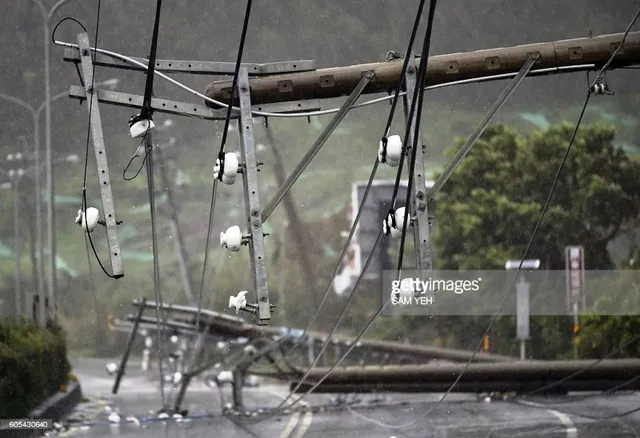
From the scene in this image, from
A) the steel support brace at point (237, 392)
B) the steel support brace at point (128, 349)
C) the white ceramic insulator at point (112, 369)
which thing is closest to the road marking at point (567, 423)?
the steel support brace at point (237, 392)

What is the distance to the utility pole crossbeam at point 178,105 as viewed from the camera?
8.27m

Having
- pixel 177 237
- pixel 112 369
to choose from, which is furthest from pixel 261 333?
pixel 112 369

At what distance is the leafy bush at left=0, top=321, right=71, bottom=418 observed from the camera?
1052 cm

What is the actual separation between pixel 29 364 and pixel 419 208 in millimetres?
4015

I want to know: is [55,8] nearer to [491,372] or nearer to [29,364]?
[29,364]

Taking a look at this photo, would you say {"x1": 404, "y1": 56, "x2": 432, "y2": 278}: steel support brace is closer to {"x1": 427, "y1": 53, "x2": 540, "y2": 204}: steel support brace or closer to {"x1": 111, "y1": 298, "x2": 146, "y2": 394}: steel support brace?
{"x1": 427, "y1": 53, "x2": 540, "y2": 204}: steel support brace

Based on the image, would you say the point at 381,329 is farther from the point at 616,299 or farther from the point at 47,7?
the point at 47,7

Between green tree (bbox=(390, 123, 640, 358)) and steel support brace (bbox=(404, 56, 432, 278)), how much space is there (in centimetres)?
243

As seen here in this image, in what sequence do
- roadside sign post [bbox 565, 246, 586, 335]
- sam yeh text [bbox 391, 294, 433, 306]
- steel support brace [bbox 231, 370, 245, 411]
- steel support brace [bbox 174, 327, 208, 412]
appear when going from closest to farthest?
sam yeh text [bbox 391, 294, 433, 306]
steel support brace [bbox 174, 327, 208, 412]
steel support brace [bbox 231, 370, 245, 411]
roadside sign post [bbox 565, 246, 586, 335]

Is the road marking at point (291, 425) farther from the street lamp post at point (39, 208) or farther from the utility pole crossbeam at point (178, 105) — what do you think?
the utility pole crossbeam at point (178, 105)

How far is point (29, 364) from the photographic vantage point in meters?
10.6

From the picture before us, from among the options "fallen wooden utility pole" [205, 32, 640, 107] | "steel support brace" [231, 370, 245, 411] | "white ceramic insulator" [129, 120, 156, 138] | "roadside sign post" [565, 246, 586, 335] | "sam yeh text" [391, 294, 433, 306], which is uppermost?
"fallen wooden utility pole" [205, 32, 640, 107]

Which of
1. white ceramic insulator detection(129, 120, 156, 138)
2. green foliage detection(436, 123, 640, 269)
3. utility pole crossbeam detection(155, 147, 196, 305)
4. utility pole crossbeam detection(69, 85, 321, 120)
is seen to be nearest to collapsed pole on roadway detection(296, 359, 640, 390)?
green foliage detection(436, 123, 640, 269)

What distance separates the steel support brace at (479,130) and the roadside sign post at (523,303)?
2.63 meters
